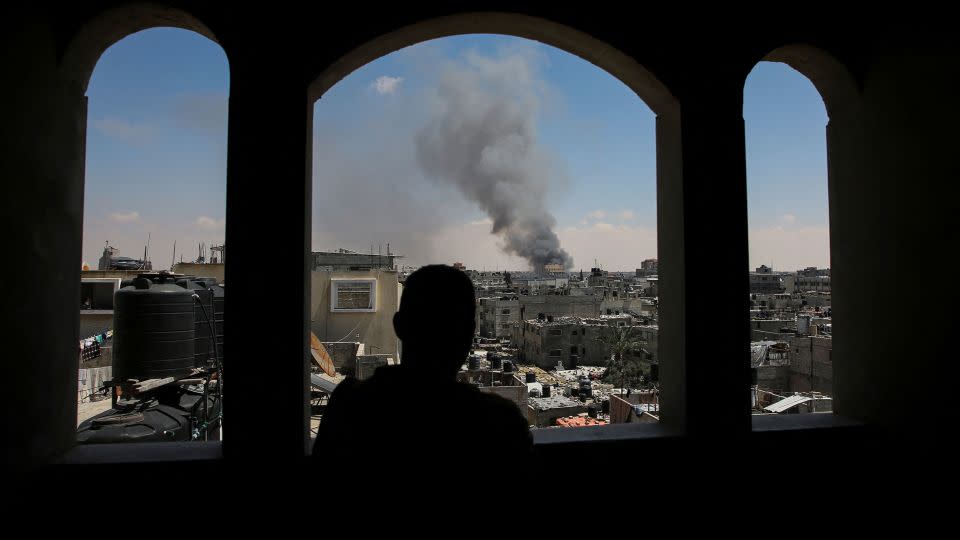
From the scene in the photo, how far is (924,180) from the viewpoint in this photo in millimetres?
2543

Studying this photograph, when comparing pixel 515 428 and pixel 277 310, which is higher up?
pixel 277 310

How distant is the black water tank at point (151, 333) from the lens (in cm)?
581

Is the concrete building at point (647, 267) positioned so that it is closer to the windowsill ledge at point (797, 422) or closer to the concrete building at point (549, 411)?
the concrete building at point (549, 411)

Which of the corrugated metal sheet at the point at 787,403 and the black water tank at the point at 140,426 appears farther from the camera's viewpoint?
the corrugated metal sheet at the point at 787,403

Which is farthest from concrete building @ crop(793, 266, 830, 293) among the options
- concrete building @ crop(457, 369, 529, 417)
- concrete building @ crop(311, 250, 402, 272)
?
concrete building @ crop(457, 369, 529, 417)

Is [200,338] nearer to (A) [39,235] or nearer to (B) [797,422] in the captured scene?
(A) [39,235]

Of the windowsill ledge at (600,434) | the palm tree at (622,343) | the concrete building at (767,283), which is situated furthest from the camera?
the concrete building at (767,283)

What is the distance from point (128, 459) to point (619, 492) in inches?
82.8

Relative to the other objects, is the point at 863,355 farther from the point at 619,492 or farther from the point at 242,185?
the point at 242,185

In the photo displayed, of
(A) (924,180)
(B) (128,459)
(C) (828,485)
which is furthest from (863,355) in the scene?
(B) (128,459)

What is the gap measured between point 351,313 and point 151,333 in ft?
51.6

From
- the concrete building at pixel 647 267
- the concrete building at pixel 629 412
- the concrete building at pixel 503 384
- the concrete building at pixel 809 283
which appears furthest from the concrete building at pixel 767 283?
the concrete building at pixel 629 412

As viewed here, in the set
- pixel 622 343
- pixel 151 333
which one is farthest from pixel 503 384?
pixel 151 333

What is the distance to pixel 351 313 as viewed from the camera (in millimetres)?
21453
